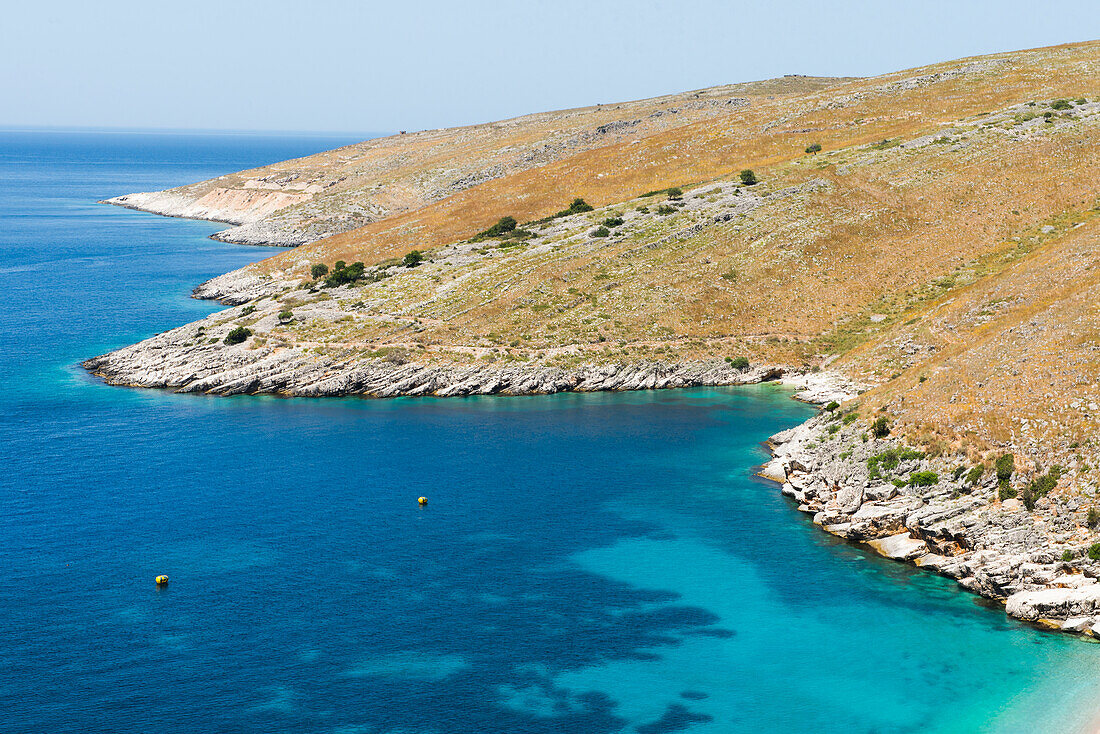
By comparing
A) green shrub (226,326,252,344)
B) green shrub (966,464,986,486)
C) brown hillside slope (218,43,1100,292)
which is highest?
brown hillside slope (218,43,1100,292)

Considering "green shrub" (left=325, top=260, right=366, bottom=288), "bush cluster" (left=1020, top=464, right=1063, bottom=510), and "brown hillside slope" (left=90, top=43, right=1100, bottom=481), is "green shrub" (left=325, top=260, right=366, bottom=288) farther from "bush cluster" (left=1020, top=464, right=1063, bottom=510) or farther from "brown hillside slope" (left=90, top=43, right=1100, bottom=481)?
"bush cluster" (left=1020, top=464, right=1063, bottom=510)

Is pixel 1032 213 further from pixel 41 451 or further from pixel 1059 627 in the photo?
pixel 41 451

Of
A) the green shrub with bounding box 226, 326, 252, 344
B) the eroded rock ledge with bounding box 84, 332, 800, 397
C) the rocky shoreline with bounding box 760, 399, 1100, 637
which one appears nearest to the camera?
the rocky shoreline with bounding box 760, 399, 1100, 637

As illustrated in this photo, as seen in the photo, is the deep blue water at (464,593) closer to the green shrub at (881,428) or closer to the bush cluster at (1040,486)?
the bush cluster at (1040,486)

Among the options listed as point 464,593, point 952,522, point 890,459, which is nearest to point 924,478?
point 890,459

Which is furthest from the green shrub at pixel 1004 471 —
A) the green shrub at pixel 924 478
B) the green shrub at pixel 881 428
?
the green shrub at pixel 881 428

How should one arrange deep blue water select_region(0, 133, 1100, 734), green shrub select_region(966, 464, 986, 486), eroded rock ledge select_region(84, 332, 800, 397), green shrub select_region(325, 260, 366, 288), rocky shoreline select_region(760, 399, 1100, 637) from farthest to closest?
green shrub select_region(325, 260, 366, 288) → eroded rock ledge select_region(84, 332, 800, 397) → green shrub select_region(966, 464, 986, 486) → rocky shoreline select_region(760, 399, 1100, 637) → deep blue water select_region(0, 133, 1100, 734)

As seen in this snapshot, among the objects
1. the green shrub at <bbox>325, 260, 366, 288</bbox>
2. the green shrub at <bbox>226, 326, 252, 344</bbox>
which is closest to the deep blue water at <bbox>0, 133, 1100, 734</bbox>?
the green shrub at <bbox>226, 326, 252, 344</bbox>
